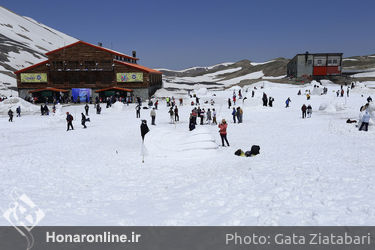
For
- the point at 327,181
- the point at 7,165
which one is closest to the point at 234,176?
the point at 327,181

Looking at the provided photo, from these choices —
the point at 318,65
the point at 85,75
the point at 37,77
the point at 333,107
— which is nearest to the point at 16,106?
the point at 85,75

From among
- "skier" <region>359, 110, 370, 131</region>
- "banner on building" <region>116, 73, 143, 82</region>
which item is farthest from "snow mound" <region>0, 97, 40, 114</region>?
Result: "skier" <region>359, 110, 370, 131</region>

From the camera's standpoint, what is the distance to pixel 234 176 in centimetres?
1005

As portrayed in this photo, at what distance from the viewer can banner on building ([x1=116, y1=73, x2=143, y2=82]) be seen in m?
54.3

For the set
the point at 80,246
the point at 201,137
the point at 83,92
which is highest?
the point at 83,92

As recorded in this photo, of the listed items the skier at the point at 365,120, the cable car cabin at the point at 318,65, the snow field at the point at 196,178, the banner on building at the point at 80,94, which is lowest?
the snow field at the point at 196,178

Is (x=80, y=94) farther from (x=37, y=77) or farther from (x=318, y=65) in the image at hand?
(x=318, y=65)

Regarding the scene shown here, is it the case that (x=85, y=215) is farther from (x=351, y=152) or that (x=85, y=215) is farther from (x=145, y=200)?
(x=351, y=152)

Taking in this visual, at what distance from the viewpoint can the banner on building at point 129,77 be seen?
54.3m

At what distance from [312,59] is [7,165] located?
253 ft

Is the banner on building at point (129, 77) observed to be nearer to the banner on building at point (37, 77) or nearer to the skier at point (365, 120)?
the banner on building at point (37, 77)

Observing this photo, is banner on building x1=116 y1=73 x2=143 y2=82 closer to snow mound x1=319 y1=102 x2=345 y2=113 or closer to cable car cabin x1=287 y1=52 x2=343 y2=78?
snow mound x1=319 y1=102 x2=345 y2=113

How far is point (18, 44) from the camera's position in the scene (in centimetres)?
10988

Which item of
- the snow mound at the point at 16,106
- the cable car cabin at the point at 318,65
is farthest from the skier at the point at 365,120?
the cable car cabin at the point at 318,65
